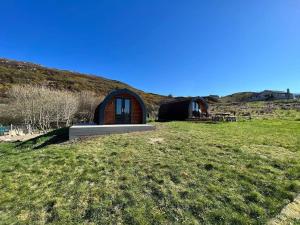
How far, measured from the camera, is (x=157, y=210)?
16.5 ft

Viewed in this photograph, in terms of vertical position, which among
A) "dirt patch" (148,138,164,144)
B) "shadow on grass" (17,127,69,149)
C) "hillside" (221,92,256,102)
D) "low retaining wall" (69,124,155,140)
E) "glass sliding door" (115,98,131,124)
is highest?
"hillside" (221,92,256,102)

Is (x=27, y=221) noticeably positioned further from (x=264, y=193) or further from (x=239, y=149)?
(x=239, y=149)

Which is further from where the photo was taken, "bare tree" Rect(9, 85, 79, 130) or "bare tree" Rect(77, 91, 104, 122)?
"bare tree" Rect(77, 91, 104, 122)

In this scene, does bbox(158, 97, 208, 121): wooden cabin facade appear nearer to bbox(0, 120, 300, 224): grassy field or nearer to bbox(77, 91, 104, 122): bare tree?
bbox(77, 91, 104, 122): bare tree

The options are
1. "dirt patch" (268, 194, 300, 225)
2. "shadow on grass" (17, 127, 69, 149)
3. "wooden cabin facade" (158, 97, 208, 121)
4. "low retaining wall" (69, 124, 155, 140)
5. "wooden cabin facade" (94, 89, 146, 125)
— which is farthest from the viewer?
"wooden cabin facade" (158, 97, 208, 121)

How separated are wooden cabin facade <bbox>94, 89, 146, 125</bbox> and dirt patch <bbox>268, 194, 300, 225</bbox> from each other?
13244mm

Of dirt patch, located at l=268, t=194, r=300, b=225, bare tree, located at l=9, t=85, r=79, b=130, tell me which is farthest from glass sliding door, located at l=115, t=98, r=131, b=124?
bare tree, located at l=9, t=85, r=79, b=130

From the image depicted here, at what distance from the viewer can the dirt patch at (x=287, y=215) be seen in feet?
14.0

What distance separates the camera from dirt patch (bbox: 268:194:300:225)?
14.0 ft

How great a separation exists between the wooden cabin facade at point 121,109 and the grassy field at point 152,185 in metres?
6.31

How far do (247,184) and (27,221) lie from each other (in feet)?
20.6

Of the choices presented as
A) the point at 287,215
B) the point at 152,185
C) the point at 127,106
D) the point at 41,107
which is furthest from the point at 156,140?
the point at 41,107

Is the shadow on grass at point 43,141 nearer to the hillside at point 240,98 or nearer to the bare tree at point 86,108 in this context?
the bare tree at point 86,108

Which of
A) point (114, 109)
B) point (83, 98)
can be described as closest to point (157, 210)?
point (114, 109)
